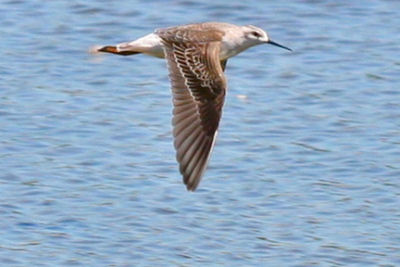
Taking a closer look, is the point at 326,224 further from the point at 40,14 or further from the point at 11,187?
the point at 40,14

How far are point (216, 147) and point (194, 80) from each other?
247 centimetres

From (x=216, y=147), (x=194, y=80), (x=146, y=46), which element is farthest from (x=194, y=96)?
(x=216, y=147)

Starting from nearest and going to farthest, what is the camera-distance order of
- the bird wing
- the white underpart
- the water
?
the bird wing
the white underpart
the water

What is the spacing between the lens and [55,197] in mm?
9773

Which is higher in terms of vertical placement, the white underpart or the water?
the white underpart

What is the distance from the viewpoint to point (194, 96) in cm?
796

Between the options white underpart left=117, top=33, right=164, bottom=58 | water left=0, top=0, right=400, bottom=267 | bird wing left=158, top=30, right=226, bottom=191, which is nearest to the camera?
bird wing left=158, top=30, right=226, bottom=191

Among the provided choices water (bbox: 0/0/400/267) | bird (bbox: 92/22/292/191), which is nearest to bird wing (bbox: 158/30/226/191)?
bird (bbox: 92/22/292/191)

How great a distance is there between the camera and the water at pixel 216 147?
924cm

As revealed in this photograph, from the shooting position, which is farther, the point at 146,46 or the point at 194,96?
the point at 146,46

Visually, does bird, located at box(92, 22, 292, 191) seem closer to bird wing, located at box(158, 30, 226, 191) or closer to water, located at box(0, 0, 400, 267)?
bird wing, located at box(158, 30, 226, 191)

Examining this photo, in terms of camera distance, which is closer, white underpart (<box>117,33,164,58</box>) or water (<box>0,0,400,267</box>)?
white underpart (<box>117,33,164,58</box>)

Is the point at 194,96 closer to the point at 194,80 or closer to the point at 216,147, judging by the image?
the point at 194,80

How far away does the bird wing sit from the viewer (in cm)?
774
